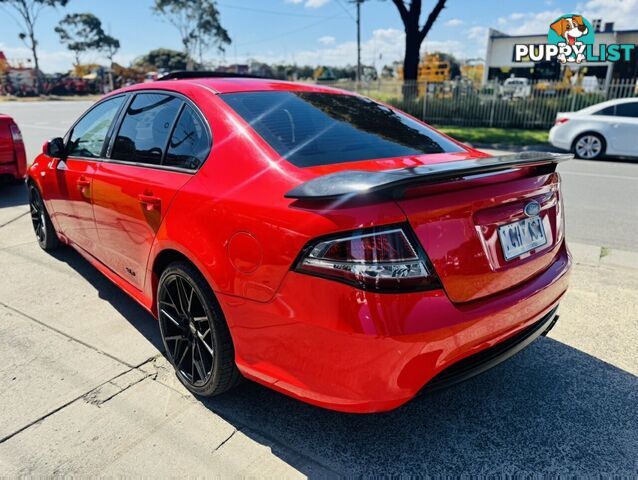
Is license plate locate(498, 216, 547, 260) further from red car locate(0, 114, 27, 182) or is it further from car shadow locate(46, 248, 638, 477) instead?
red car locate(0, 114, 27, 182)

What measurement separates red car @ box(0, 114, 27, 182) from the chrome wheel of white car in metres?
11.2

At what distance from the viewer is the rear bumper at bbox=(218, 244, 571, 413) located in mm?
1681

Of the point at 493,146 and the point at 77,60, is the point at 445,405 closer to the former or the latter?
the point at 493,146

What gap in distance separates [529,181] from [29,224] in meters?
5.66

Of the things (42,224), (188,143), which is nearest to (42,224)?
(42,224)

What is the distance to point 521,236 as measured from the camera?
2.09 meters

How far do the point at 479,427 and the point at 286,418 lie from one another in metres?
0.92

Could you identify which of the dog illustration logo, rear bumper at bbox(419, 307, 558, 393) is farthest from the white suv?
the dog illustration logo

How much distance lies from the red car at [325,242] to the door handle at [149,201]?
0.01 metres

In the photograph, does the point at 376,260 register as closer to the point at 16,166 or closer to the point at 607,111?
the point at 16,166

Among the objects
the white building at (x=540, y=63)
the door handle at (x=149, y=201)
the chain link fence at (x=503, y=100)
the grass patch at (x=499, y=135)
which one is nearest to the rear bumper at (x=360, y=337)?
the door handle at (x=149, y=201)

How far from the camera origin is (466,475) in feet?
6.56

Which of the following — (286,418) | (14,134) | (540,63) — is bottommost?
(286,418)

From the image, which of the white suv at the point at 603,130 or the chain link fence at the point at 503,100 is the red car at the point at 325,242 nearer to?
the white suv at the point at 603,130
